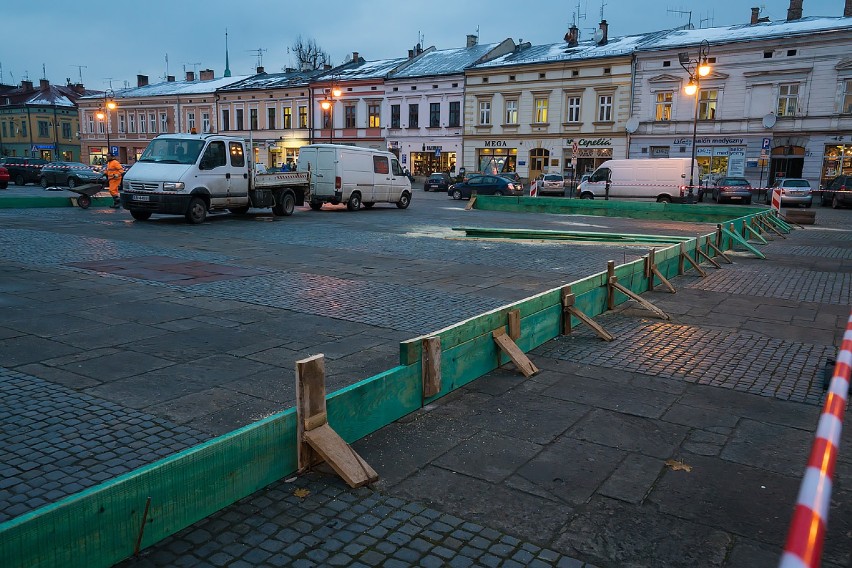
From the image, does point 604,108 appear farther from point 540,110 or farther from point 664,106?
point 540,110

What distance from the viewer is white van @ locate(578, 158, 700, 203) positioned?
31.9 m

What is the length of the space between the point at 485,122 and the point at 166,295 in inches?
1745

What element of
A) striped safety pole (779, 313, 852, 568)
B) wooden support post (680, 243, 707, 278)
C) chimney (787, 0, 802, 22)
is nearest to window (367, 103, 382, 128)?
chimney (787, 0, 802, 22)

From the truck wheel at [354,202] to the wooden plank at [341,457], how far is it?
2148 cm

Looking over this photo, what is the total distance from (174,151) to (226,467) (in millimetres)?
16312

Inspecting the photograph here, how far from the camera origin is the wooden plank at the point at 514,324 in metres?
5.93

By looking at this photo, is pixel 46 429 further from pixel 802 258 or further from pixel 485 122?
pixel 485 122

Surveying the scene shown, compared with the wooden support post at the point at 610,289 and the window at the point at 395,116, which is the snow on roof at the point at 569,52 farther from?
the wooden support post at the point at 610,289

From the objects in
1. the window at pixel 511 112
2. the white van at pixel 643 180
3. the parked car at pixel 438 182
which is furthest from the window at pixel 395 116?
the white van at pixel 643 180

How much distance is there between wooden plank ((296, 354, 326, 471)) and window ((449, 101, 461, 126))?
1962 inches

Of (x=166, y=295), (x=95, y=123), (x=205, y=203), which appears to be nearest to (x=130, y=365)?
(x=166, y=295)

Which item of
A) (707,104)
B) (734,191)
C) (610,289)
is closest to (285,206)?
(610,289)

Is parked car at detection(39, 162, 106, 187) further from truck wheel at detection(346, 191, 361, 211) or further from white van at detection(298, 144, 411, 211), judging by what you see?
truck wheel at detection(346, 191, 361, 211)

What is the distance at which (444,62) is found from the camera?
54312 mm
